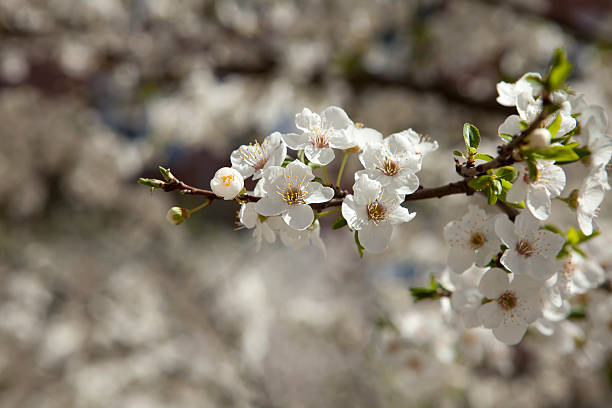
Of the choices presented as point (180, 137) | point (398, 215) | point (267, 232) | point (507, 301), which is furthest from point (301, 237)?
point (180, 137)

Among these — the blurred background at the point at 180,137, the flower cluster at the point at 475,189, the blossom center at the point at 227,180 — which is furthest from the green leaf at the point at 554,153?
the blurred background at the point at 180,137

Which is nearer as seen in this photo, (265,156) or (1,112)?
(265,156)

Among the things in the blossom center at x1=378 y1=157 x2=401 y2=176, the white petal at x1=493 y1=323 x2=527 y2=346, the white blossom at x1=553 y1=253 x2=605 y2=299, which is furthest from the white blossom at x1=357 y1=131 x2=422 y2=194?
the white blossom at x1=553 y1=253 x2=605 y2=299

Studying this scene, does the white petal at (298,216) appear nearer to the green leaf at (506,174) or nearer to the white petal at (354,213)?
the white petal at (354,213)

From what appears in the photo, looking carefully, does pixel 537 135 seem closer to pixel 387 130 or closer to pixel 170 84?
pixel 387 130

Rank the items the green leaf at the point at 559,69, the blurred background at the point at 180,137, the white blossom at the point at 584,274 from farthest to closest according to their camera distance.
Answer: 1. the blurred background at the point at 180,137
2. the white blossom at the point at 584,274
3. the green leaf at the point at 559,69

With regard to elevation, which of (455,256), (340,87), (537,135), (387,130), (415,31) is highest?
(537,135)

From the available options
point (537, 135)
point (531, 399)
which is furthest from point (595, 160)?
point (531, 399)
